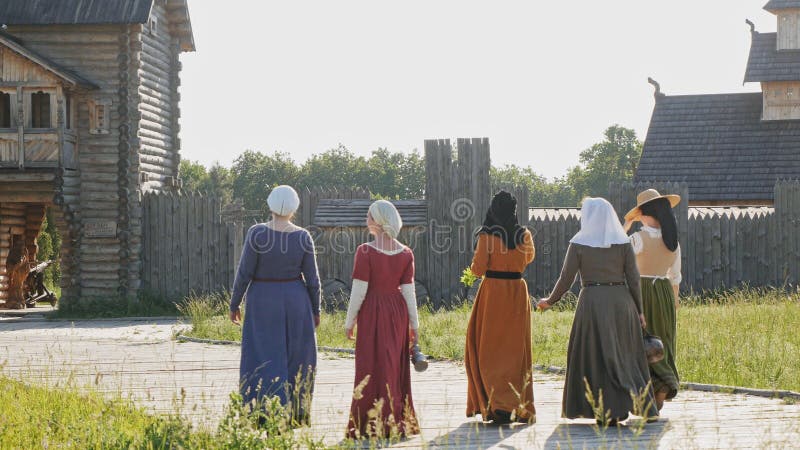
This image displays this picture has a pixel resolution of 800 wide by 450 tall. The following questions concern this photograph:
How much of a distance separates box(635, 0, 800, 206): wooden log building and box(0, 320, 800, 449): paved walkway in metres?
17.0

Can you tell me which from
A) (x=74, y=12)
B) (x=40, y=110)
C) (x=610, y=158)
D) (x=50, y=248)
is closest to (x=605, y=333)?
(x=74, y=12)

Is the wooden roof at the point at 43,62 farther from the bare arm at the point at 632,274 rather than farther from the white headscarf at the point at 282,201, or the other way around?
the bare arm at the point at 632,274

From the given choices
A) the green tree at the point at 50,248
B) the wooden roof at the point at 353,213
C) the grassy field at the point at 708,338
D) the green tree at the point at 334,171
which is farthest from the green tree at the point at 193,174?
the grassy field at the point at 708,338

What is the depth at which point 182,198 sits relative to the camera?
2111 centimetres

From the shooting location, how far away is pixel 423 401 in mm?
8734

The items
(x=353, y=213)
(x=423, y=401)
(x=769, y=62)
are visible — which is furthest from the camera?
(x=769, y=62)

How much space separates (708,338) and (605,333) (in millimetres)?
4506

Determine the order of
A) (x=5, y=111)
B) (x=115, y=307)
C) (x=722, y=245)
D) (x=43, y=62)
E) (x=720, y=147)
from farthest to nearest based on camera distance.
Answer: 1. (x=720, y=147)
2. (x=5, y=111)
3. (x=115, y=307)
4. (x=43, y=62)
5. (x=722, y=245)

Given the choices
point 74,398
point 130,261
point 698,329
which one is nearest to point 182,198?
point 130,261

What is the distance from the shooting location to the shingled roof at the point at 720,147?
1073 inches

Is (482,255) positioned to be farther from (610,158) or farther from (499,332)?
(610,158)

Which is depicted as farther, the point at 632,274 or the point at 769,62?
the point at 769,62

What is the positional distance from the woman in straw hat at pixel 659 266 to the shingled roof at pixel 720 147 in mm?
19856

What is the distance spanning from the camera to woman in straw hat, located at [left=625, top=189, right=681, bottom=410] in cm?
815
